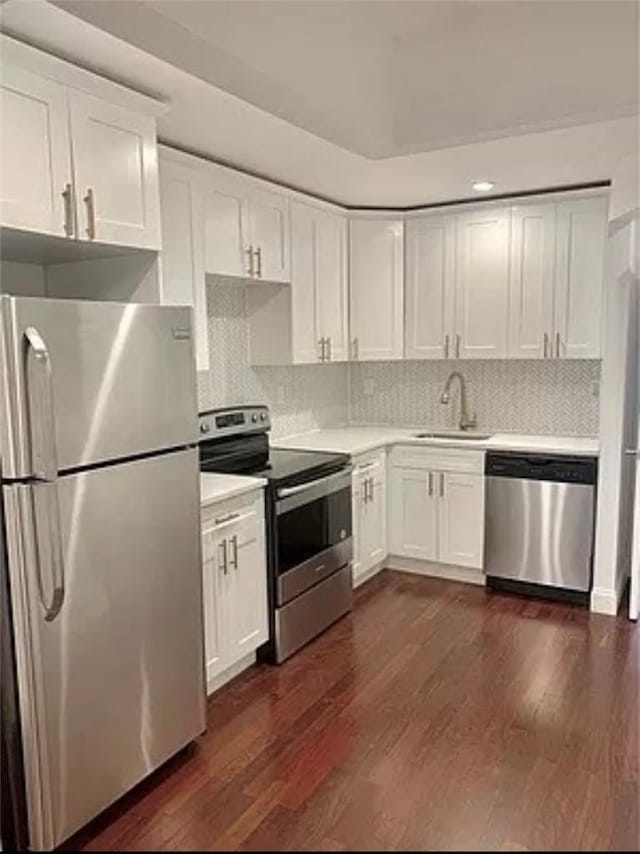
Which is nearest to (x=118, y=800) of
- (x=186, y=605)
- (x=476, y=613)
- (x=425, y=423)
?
(x=186, y=605)

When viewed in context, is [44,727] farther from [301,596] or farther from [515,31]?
[515,31]

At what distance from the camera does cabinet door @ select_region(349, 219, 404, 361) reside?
438 centimetres

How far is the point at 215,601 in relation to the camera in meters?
2.78

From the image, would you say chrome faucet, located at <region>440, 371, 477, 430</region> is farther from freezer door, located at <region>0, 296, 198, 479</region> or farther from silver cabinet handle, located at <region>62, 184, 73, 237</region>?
silver cabinet handle, located at <region>62, 184, 73, 237</region>

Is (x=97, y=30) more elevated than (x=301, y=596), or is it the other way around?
(x=97, y=30)

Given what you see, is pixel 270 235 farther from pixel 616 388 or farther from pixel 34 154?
pixel 616 388

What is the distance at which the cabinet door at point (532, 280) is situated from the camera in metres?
3.94

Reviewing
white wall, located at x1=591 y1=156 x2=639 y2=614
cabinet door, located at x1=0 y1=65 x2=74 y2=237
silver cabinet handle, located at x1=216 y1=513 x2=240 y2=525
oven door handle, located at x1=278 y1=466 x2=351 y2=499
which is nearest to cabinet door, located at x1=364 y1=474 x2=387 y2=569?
oven door handle, located at x1=278 y1=466 x2=351 y2=499

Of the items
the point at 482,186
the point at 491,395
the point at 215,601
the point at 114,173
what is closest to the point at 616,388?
the point at 491,395

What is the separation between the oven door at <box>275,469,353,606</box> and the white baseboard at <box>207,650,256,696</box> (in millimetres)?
306

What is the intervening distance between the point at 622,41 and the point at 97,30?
140 cm

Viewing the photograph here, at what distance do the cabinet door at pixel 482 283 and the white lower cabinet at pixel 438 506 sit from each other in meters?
0.73

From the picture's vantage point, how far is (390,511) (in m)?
4.38

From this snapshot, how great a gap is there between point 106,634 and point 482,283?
10.3ft
